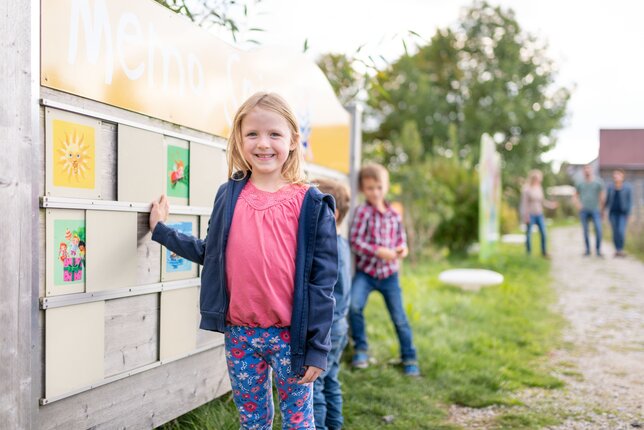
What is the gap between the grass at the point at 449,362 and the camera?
137 inches

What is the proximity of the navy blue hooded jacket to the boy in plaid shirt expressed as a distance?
2116 mm

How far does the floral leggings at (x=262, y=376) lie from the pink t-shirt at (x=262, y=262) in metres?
0.05

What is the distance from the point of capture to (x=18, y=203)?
1.89 m

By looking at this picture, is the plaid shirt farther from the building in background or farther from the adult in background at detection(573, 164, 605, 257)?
the adult in background at detection(573, 164, 605, 257)

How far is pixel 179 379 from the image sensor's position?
284cm

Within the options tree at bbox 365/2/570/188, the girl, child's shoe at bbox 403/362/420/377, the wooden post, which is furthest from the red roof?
tree at bbox 365/2/570/188

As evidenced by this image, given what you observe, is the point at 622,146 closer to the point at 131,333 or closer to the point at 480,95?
the point at 131,333

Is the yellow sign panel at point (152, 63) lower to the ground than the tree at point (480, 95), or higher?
lower

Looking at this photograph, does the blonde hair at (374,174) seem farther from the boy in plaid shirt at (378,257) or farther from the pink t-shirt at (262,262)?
the pink t-shirt at (262,262)

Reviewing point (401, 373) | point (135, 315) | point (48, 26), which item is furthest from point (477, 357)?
point (48, 26)

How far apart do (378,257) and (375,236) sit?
0.16 meters

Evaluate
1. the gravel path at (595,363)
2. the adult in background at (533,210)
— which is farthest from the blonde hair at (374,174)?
the adult in background at (533,210)

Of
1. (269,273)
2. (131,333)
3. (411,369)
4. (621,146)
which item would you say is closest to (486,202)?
(621,146)

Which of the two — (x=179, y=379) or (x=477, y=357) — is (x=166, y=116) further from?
(x=477, y=357)
